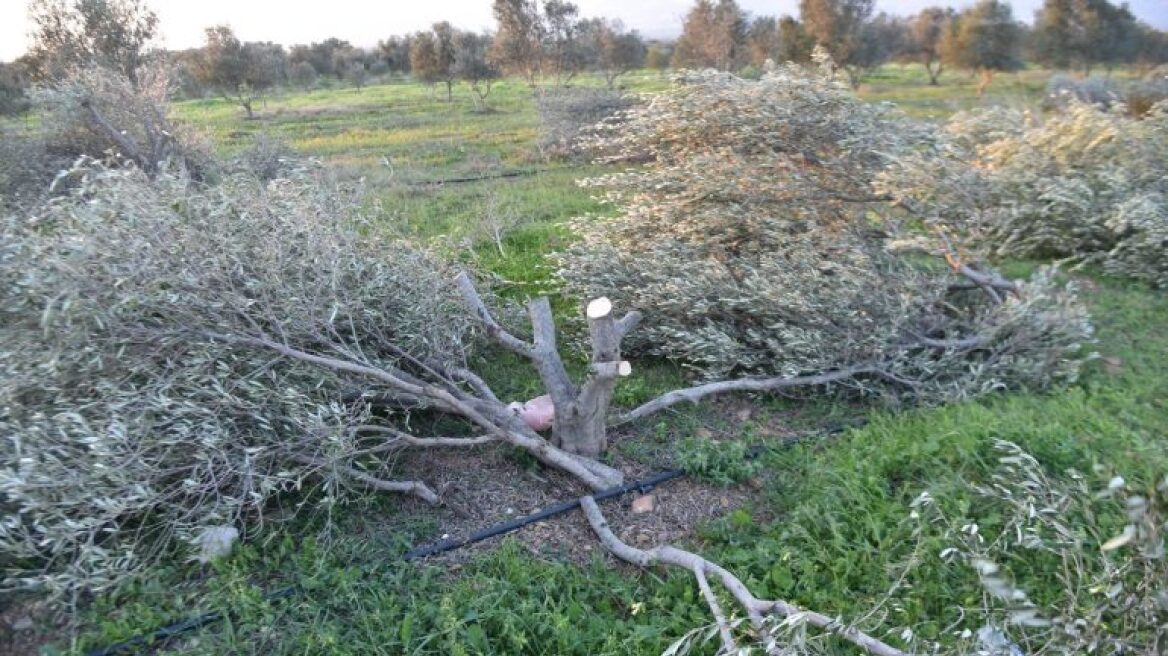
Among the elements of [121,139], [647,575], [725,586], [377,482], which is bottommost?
[647,575]

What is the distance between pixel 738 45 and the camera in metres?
22.5

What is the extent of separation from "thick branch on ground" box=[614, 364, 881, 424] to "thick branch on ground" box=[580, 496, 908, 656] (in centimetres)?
75

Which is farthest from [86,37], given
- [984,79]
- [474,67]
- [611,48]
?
[984,79]

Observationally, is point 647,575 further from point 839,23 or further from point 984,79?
point 984,79

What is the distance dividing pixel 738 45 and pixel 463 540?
71.4 feet

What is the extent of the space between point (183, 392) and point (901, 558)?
9.79 feet

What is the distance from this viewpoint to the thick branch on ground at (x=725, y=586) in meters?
2.38

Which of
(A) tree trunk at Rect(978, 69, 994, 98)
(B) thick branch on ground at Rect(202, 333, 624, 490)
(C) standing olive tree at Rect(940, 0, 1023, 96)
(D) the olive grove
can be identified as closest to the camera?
(D) the olive grove

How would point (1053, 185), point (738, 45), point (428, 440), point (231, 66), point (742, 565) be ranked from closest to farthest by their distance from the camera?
point (742, 565) → point (428, 440) → point (1053, 185) → point (231, 66) → point (738, 45)

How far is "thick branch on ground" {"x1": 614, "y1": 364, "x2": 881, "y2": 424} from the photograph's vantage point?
4082 mm

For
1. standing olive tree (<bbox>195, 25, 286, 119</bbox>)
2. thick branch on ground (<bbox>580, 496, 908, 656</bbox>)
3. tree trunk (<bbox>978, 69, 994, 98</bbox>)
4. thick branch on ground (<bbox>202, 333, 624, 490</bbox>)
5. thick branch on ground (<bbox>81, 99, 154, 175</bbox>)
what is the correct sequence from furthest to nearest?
tree trunk (<bbox>978, 69, 994, 98</bbox>)
standing olive tree (<bbox>195, 25, 286, 119</bbox>)
thick branch on ground (<bbox>81, 99, 154, 175</bbox>)
thick branch on ground (<bbox>202, 333, 624, 490</bbox>)
thick branch on ground (<bbox>580, 496, 908, 656</bbox>)

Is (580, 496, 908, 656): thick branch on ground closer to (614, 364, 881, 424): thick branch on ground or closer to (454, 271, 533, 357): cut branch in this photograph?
(614, 364, 881, 424): thick branch on ground

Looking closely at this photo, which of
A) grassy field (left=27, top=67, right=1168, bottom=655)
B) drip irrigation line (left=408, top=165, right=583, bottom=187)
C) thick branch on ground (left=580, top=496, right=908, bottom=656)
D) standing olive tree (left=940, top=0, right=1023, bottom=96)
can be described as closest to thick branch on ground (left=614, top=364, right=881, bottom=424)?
grassy field (left=27, top=67, right=1168, bottom=655)

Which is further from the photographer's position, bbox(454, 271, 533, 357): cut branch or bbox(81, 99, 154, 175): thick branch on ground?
bbox(81, 99, 154, 175): thick branch on ground
